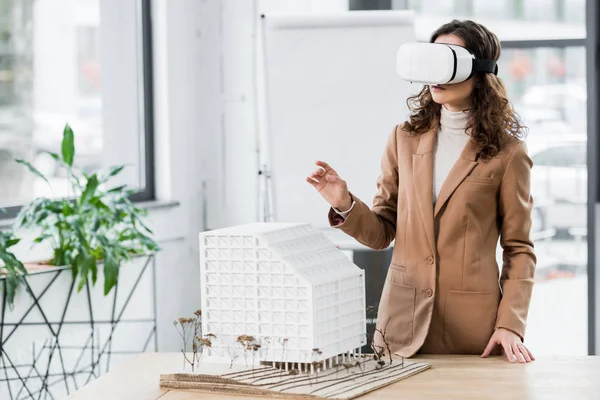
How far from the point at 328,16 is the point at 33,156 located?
135cm

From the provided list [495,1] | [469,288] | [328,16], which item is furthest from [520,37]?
[469,288]

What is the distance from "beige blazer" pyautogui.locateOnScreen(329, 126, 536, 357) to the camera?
2303mm

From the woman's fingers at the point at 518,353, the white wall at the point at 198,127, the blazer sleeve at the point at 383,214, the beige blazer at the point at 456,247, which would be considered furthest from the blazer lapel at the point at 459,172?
the white wall at the point at 198,127

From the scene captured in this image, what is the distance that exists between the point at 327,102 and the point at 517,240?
1.60m

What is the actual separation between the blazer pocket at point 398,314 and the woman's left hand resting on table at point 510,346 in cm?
21

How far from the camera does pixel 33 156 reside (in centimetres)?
387

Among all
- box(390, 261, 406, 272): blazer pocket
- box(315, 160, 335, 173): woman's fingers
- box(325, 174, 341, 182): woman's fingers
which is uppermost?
box(315, 160, 335, 173): woman's fingers

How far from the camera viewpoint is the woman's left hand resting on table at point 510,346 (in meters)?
2.17

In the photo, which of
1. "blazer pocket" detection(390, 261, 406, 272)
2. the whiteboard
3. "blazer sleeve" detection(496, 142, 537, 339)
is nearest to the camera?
"blazer sleeve" detection(496, 142, 537, 339)

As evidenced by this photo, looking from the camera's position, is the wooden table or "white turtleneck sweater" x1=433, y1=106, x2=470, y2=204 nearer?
the wooden table

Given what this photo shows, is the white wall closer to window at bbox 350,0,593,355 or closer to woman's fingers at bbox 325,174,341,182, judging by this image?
window at bbox 350,0,593,355

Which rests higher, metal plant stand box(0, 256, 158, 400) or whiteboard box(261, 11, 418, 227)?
whiteboard box(261, 11, 418, 227)

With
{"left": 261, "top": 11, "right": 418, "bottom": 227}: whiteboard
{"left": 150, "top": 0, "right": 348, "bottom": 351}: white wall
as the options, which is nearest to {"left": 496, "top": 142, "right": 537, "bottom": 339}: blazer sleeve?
{"left": 261, "top": 11, "right": 418, "bottom": 227}: whiteboard

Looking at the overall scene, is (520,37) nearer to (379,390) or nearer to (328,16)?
(328,16)
